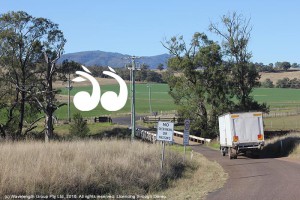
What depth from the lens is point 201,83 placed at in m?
55.8

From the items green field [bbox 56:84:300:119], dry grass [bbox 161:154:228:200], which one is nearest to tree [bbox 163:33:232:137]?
dry grass [bbox 161:154:228:200]

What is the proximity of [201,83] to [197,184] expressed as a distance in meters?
40.7

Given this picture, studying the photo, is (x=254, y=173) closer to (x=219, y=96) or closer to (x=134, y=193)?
(x=134, y=193)

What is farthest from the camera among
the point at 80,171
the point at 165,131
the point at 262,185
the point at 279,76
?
the point at 279,76

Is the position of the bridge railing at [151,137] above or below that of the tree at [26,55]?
below

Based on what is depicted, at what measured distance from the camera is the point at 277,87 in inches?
7136

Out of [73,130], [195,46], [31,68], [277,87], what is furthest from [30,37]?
[277,87]

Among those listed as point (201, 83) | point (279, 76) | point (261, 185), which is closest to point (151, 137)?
point (201, 83)

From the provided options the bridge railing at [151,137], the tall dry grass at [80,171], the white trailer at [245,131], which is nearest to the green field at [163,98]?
the bridge railing at [151,137]

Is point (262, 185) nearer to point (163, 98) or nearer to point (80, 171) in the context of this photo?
point (80, 171)

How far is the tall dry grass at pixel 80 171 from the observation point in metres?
11.2

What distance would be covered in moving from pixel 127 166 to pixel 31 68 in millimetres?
32711

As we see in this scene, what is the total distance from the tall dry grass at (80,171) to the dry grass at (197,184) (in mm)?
522

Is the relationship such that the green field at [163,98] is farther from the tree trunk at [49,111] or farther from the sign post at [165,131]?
the sign post at [165,131]
